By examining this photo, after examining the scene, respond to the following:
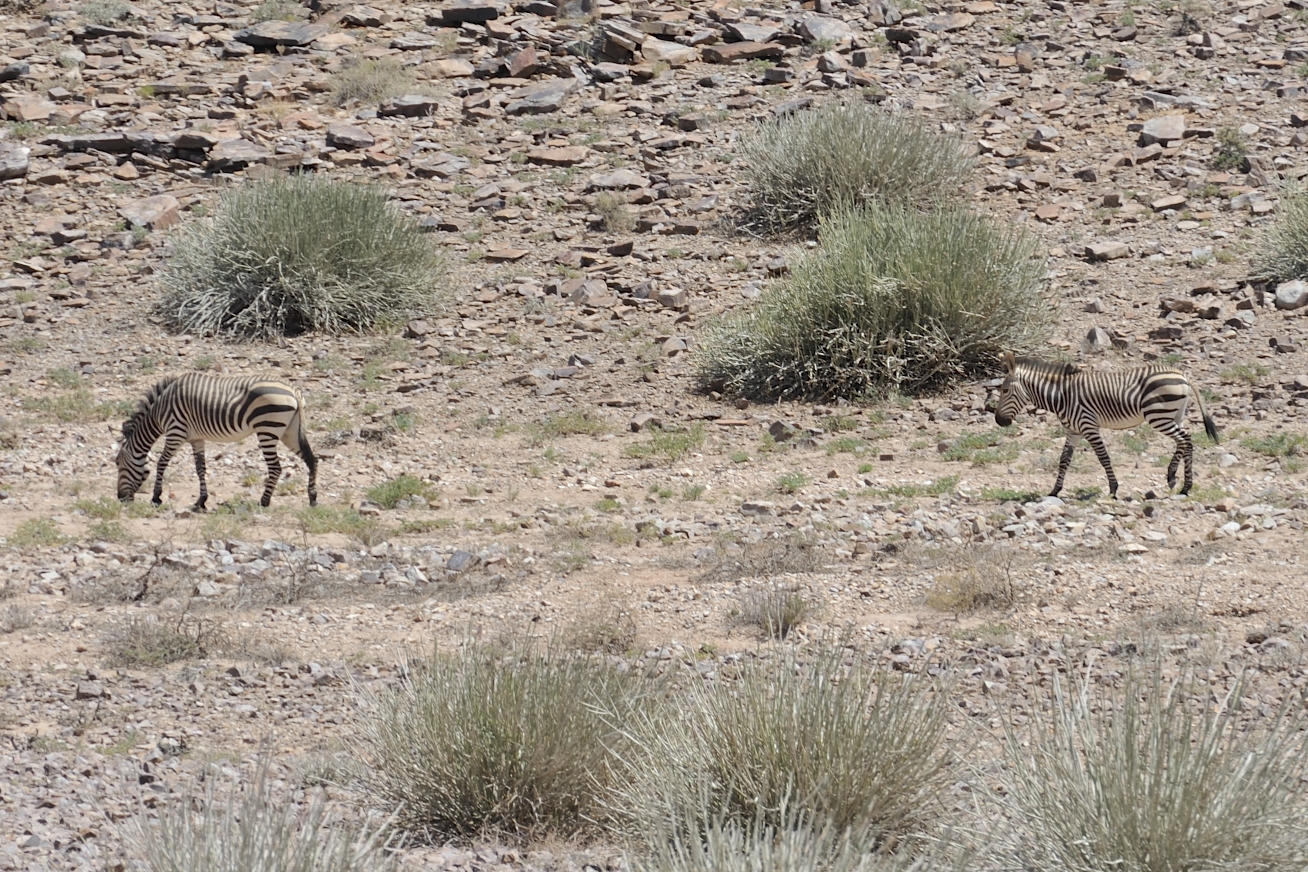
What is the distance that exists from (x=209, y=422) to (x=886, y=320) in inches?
250

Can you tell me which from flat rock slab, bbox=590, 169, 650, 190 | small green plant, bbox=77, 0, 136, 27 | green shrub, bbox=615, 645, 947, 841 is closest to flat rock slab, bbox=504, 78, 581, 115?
flat rock slab, bbox=590, 169, 650, 190

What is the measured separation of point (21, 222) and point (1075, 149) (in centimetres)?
1389

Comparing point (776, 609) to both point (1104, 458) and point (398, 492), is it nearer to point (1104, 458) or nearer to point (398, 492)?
point (1104, 458)

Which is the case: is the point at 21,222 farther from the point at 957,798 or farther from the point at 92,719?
the point at 957,798

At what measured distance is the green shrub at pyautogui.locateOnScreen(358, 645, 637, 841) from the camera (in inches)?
212

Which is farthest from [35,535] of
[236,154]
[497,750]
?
[236,154]

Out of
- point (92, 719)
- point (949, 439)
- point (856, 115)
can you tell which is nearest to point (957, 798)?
point (92, 719)

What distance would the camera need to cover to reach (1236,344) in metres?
14.2

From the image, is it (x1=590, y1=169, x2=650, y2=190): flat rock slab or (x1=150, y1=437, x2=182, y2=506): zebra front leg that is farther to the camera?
(x1=590, y1=169, x2=650, y2=190): flat rock slab

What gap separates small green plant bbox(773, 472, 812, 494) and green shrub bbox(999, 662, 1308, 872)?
7.01m

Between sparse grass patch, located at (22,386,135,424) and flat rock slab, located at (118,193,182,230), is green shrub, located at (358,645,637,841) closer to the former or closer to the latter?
sparse grass patch, located at (22,386,135,424)

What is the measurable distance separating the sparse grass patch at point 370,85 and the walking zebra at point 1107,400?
13.4 meters

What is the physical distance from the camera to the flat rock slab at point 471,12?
954 inches

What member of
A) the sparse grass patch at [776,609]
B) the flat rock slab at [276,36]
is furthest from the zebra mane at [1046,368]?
the flat rock slab at [276,36]
